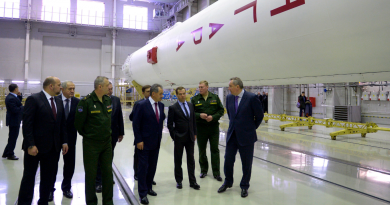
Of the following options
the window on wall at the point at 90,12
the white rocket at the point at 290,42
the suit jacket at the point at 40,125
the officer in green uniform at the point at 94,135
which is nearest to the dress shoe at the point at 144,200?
the officer in green uniform at the point at 94,135

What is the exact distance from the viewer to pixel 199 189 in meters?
3.63

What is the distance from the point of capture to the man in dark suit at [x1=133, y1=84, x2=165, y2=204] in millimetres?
3246

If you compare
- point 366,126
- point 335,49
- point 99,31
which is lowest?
point 366,126

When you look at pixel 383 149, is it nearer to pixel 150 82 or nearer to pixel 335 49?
pixel 335 49

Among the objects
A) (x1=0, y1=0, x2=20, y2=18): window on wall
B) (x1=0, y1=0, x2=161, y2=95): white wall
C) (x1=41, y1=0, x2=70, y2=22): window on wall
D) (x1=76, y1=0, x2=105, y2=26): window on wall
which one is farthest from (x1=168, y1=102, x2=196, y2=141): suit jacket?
(x1=0, y1=0, x2=20, y2=18): window on wall

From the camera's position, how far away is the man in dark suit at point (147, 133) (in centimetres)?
325

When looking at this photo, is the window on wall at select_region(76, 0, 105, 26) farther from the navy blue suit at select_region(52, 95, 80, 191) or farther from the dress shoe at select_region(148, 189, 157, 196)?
the dress shoe at select_region(148, 189, 157, 196)

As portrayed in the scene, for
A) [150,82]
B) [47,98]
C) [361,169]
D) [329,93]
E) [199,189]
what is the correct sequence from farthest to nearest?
[329,93] < [150,82] < [361,169] < [199,189] < [47,98]

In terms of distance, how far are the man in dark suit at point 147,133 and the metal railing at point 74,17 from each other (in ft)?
75.5

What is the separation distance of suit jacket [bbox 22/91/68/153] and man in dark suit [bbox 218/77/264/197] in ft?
7.09

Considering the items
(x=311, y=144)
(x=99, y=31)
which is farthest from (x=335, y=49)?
(x=99, y=31)

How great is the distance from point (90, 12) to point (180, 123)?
2402 cm

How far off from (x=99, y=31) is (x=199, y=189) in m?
24.3

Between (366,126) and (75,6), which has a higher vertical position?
(75,6)
